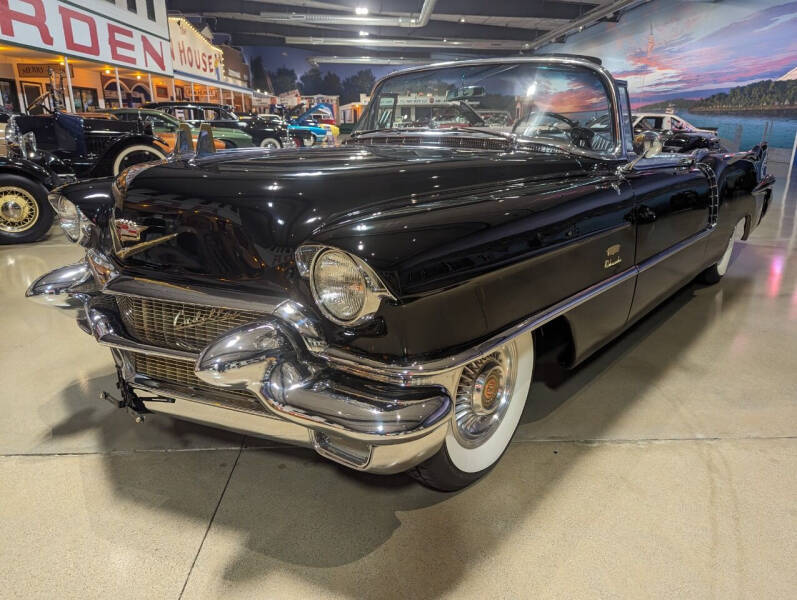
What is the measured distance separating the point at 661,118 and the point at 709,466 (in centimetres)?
1040

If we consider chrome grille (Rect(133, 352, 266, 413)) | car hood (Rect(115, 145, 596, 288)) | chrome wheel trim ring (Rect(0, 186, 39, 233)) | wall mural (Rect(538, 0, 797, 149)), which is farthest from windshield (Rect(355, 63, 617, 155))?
wall mural (Rect(538, 0, 797, 149))

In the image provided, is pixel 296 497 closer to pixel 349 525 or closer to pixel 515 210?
pixel 349 525

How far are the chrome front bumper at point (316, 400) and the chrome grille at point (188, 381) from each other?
0.04 feet

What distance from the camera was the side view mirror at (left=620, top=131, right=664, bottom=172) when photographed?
88.9 inches

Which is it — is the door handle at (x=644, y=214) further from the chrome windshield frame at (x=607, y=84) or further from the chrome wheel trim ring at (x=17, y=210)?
the chrome wheel trim ring at (x=17, y=210)

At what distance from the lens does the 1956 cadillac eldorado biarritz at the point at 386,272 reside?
1319 mm

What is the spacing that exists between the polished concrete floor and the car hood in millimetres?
760

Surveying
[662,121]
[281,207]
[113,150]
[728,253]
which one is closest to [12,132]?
[113,150]

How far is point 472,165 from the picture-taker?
1.89 meters

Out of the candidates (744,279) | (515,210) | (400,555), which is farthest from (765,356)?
(400,555)

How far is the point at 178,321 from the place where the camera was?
5.18ft

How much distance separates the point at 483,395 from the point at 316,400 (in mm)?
651

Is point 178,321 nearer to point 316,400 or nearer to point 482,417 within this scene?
point 316,400

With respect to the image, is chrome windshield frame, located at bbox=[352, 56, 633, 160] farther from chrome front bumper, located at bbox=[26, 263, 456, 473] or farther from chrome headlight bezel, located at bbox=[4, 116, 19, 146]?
chrome headlight bezel, located at bbox=[4, 116, 19, 146]
